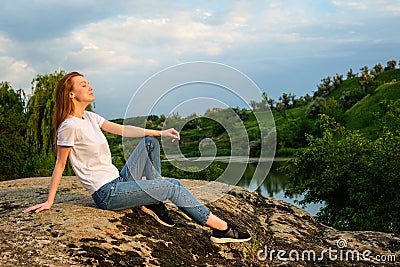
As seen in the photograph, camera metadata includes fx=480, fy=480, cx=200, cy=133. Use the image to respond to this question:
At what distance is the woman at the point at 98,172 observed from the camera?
17.2ft

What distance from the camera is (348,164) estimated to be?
1275 centimetres

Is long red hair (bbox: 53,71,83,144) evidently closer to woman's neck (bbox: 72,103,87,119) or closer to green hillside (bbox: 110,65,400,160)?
woman's neck (bbox: 72,103,87,119)

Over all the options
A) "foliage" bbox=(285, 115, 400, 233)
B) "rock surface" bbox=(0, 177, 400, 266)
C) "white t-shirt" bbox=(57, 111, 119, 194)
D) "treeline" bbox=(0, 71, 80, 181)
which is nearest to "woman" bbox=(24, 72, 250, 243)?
"white t-shirt" bbox=(57, 111, 119, 194)

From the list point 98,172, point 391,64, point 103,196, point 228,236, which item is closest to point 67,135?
point 98,172

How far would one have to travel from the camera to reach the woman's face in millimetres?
5375

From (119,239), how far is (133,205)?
57 cm

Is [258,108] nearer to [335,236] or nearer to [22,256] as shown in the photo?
[335,236]

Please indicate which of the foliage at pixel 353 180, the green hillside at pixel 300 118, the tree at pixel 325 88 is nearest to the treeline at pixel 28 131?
the green hillside at pixel 300 118

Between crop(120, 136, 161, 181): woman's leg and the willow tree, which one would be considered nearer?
crop(120, 136, 161, 181): woman's leg

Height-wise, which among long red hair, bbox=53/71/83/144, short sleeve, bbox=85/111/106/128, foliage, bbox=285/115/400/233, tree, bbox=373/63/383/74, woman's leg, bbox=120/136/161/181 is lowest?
foliage, bbox=285/115/400/233

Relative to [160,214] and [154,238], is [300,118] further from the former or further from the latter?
[154,238]

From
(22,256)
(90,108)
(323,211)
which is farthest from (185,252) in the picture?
(90,108)

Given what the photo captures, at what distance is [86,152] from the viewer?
5.26m

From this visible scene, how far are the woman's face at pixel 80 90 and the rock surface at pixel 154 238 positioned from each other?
4.12ft
